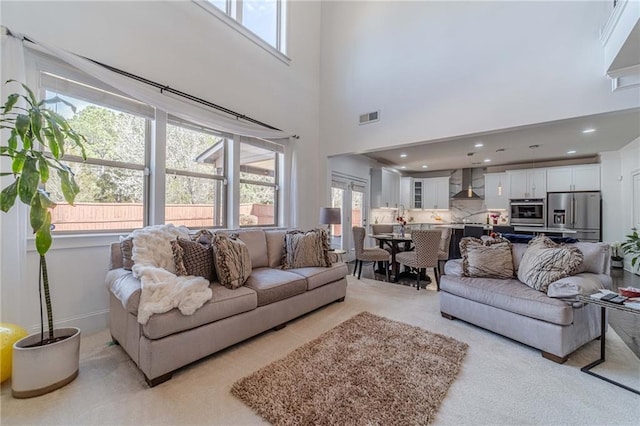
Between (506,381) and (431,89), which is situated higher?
(431,89)

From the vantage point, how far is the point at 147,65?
124 inches

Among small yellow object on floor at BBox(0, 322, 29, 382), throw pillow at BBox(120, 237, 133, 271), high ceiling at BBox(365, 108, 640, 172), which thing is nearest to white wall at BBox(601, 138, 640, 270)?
high ceiling at BBox(365, 108, 640, 172)

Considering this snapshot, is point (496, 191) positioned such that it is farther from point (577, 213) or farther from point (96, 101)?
point (96, 101)

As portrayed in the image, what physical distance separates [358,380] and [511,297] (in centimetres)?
171

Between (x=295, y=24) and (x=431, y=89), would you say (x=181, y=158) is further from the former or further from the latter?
(x=431, y=89)

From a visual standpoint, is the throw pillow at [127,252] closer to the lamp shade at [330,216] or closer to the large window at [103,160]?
the large window at [103,160]

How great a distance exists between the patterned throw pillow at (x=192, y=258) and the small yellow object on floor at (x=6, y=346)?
1.11 metres

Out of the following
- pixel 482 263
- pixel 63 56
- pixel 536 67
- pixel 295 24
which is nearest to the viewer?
pixel 63 56

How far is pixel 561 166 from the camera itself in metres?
6.82

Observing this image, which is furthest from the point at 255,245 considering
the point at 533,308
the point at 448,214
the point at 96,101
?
the point at 448,214

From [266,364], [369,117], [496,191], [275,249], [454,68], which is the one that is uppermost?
[454,68]

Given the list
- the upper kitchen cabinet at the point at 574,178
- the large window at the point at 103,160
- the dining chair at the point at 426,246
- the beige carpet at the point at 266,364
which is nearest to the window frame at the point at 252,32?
the large window at the point at 103,160

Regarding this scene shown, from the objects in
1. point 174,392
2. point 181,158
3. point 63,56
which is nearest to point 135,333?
point 174,392

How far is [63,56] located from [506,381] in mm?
4694
